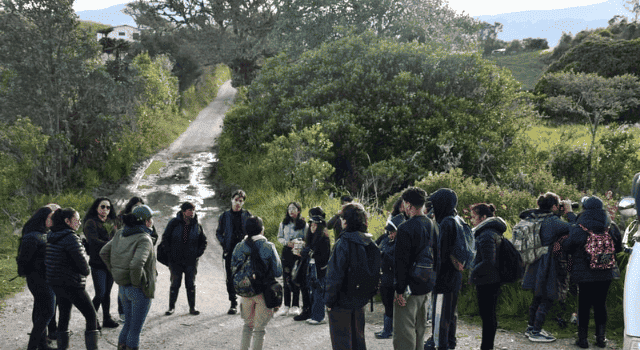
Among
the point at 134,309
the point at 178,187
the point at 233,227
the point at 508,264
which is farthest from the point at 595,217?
the point at 178,187

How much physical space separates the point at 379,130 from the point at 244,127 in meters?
6.05

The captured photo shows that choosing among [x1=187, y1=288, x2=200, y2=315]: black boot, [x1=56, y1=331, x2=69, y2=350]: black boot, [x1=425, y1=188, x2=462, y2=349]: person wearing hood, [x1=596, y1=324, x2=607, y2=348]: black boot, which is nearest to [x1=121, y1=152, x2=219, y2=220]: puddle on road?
[x1=187, y1=288, x2=200, y2=315]: black boot

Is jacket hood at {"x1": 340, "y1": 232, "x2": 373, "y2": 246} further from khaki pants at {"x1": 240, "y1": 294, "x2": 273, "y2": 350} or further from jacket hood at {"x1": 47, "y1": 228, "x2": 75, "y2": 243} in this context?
jacket hood at {"x1": 47, "y1": 228, "x2": 75, "y2": 243}

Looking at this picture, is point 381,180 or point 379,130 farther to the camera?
point 379,130

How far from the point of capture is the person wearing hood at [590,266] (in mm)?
5719

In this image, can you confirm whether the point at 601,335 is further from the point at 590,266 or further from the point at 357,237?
the point at 357,237

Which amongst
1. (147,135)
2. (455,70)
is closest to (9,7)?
(147,135)

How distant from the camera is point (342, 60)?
19188mm

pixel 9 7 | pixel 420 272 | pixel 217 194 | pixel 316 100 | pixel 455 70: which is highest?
pixel 9 7

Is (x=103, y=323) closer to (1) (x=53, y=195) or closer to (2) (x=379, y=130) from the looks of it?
(1) (x=53, y=195)

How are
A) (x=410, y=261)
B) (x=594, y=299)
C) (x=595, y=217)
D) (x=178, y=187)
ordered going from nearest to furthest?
(x=410, y=261), (x=595, y=217), (x=594, y=299), (x=178, y=187)

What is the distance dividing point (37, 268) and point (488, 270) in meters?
5.16

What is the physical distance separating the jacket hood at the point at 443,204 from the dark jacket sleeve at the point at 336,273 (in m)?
1.36

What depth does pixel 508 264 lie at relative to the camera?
5.39m
